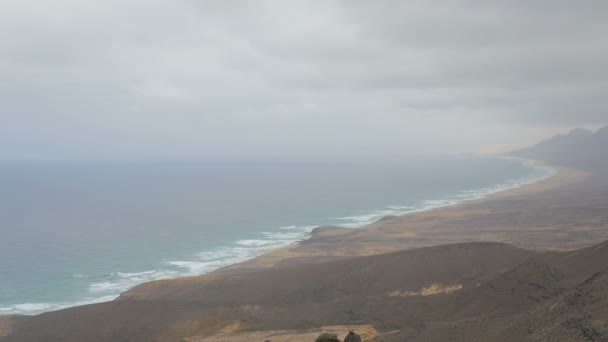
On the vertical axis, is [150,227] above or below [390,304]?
above

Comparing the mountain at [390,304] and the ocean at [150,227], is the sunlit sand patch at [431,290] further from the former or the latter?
the ocean at [150,227]

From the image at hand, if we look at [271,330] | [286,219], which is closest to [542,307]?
[271,330]

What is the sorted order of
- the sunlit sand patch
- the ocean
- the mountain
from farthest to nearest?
the ocean, the sunlit sand patch, the mountain

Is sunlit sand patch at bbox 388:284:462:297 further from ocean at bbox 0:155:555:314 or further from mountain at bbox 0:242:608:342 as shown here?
ocean at bbox 0:155:555:314

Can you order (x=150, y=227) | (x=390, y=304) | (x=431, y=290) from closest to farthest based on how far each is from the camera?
(x=390, y=304)
(x=431, y=290)
(x=150, y=227)

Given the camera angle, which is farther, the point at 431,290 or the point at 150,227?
the point at 150,227

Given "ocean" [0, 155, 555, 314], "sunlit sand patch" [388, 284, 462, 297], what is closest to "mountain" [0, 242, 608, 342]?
"sunlit sand patch" [388, 284, 462, 297]

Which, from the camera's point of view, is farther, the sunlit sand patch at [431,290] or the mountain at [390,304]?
the sunlit sand patch at [431,290]

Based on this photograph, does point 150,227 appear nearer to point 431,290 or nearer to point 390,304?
point 431,290

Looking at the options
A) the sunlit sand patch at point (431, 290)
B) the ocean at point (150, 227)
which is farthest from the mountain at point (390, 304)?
the ocean at point (150, 227)

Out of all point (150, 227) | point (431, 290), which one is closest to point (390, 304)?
point (431, 290)
